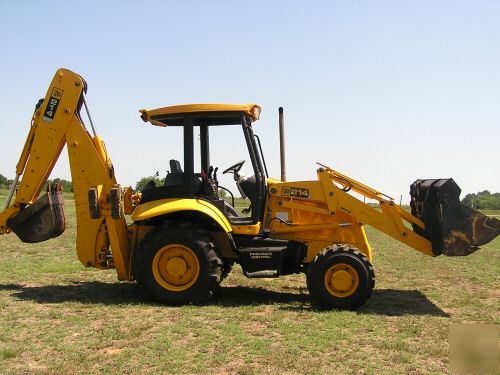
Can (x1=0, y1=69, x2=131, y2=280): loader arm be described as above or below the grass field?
above

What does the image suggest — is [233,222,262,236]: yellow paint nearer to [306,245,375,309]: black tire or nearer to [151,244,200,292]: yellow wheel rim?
[151,244,200,292]: yellow wheel rim

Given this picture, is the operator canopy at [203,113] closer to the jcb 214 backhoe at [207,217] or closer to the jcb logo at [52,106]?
the jcb 214 backhoe at [207,217]

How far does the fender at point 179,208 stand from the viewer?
24.9 ft

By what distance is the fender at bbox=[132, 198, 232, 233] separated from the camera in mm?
7578

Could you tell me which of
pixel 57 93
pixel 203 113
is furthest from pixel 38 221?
pixel 203 113

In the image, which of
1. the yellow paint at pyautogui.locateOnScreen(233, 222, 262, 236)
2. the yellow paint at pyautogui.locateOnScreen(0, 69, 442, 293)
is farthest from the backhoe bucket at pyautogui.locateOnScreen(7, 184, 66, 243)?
the yellow paint at pyautogui.locateOnScreen(233, 222, 262, 236)

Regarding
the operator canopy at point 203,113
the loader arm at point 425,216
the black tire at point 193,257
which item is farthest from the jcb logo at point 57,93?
the loader arm at point 425,216

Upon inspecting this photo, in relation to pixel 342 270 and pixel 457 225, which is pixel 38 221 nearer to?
pixel 342 270

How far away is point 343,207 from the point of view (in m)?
8.11

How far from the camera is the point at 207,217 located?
7.82 meters

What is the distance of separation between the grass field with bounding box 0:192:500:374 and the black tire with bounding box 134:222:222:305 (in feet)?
0.75

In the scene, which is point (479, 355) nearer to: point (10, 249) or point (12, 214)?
point (12, 214)

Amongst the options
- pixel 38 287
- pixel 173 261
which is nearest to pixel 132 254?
pixel 173 261

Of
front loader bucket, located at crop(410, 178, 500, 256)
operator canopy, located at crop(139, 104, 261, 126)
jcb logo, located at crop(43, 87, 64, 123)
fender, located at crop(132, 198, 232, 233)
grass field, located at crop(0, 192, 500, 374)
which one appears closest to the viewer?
grass field, located at crop(0, 192, 500, 374)
